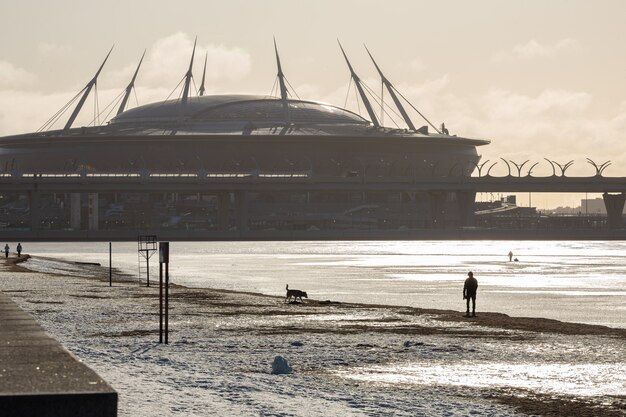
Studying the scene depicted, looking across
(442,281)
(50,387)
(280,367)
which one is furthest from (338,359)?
(442,281)

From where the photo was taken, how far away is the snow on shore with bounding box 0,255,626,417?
62.6 feet

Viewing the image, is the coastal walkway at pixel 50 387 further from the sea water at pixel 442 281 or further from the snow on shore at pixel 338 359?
the sea water at pixel 442 281

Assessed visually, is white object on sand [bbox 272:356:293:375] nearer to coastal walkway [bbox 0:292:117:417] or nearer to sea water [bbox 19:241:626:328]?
coastal walkway [bbox 0:292:117:417]

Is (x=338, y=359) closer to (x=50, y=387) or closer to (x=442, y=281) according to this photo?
(x=50, y=387)

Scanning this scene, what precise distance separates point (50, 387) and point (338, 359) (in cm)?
1764

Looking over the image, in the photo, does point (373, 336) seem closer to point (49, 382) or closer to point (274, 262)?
point (49, 382)

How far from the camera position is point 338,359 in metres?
25.8

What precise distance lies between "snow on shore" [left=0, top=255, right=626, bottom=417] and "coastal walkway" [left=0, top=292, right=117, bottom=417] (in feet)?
20.4

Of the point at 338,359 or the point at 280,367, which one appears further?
the point at 338,359

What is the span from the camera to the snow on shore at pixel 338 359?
1908cm

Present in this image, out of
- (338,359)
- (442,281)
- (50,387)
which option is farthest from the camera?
(442,281)

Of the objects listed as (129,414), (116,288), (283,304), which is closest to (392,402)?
(129,414)

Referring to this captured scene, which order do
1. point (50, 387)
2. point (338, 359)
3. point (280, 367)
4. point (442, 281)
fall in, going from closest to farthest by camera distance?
point (50, 387) → point (280, 367) → point (338, 359) → point (442, 281)

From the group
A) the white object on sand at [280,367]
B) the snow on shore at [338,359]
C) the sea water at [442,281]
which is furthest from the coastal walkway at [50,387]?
the sea water at [442,281]
